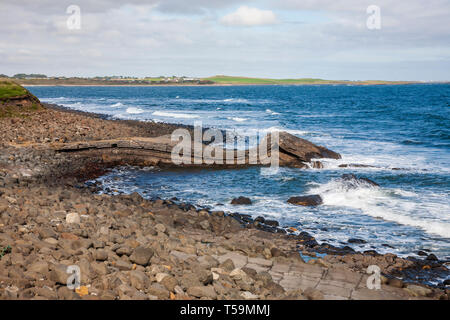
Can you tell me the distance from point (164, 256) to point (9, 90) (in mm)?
29773

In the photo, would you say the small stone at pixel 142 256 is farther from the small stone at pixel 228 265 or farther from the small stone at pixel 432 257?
the small stone at pixel 432 257

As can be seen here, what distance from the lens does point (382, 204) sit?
16.0 meters

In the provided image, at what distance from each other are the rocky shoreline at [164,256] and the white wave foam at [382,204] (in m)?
3.28

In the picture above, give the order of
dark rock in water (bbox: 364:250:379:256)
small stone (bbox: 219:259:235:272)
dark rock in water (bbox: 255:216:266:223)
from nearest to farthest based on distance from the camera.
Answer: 1. small stone (bbox: 219:259:235:272)
2. dark rock in water (bbox: 364:250:379:256)
3. dark rock in water (bbox: 255:216:266:223)

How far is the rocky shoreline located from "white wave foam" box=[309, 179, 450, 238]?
3283mm

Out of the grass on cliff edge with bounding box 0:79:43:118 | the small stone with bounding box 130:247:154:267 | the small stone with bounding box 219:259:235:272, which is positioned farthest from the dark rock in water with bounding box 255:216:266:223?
the grass on cliff edge with bounding box 0:79:43:118

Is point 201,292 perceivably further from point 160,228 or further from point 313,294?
point 160,228

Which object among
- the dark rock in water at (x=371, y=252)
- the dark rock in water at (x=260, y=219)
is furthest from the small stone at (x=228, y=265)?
the dark rock in water at (x=260, y=219)

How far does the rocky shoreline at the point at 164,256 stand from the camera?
704 cm

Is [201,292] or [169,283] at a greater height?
[169,283]

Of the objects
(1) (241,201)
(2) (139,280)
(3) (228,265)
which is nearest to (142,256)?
(2) (139,280)

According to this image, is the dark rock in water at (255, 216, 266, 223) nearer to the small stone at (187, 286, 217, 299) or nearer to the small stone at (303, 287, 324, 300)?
the small stone at (303, 287, 324, 300)

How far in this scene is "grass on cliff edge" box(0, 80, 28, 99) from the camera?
104 ft
